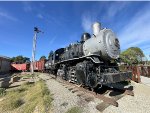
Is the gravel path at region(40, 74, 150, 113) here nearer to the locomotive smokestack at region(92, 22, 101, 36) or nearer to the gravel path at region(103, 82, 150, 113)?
the gravel path at region(103, 82, 150, 113)

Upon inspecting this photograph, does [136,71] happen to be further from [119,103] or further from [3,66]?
[3,66]

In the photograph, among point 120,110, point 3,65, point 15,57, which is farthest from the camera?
point 15,57

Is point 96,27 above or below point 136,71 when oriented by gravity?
above

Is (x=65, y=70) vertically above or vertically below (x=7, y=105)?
above

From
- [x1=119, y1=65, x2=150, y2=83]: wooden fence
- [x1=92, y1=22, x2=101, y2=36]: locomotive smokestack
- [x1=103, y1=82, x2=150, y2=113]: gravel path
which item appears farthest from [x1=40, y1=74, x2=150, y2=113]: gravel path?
[x1=119, y1=65, x2=150, y2=83]: wooden fence

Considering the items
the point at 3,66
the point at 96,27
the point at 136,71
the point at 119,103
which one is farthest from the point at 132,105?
the point at 3,66

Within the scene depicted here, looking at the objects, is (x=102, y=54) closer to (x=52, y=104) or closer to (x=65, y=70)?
(x=52, y=104)

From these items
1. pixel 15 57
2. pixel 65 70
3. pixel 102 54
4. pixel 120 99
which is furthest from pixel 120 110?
pixel 15 57

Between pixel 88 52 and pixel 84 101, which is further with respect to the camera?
pixel 88 52

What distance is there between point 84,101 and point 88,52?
3.73 metres

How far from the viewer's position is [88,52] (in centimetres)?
991

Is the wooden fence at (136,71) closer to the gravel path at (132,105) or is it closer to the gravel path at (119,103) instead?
the gravel path at (119,103)

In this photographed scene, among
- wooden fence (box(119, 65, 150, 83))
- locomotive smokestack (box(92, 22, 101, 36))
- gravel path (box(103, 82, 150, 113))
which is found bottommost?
gravel path (box(103, 82, 150, 113))

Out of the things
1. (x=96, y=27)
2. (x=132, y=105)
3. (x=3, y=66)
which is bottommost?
(x=132, y=105)
